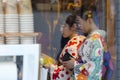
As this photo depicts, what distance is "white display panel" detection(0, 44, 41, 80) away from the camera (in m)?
2.04

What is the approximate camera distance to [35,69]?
211 cm

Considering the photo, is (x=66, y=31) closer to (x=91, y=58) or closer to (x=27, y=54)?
(x=91, y=58)

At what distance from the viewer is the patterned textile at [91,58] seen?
3025mm

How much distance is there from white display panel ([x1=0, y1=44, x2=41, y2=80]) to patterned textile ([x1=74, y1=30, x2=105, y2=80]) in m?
0.99

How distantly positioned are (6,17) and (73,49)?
102 cm

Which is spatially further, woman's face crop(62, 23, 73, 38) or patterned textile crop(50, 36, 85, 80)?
woman's face crop(62, 23, 73, 38)

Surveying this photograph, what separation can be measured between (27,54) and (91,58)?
1.06 m

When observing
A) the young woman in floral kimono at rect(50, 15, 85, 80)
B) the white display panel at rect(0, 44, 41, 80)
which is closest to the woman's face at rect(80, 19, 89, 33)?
the young woman in floral kimono at rect(50, 15, 85, 80)

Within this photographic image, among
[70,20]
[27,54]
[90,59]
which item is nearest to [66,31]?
[70,20]

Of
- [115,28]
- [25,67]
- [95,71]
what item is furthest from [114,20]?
[25,67]

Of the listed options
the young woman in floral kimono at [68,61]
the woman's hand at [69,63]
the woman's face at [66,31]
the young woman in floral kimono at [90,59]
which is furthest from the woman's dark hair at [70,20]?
the young woman in floral kimono at [90,59]

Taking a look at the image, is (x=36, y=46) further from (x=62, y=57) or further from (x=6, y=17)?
(x=62, y=57)

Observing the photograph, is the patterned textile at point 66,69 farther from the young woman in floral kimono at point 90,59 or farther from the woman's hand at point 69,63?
the young woman in floral kimono at point 90,59

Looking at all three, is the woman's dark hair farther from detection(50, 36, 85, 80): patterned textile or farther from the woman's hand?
the woman's hand
